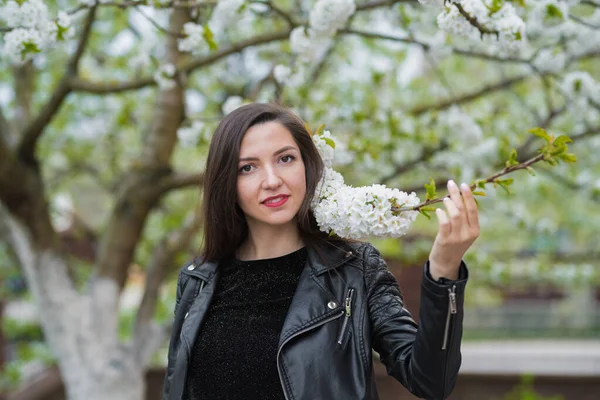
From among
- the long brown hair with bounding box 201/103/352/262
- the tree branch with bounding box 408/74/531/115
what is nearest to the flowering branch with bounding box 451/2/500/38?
the long brown hair with bounding box 201/103/352/262

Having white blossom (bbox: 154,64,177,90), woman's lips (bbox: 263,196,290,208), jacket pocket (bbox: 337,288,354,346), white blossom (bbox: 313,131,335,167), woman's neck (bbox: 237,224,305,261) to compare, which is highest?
white blossom (bbox: 154,64,177,90)

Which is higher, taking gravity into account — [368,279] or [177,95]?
[177,95]

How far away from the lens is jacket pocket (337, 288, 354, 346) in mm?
1764

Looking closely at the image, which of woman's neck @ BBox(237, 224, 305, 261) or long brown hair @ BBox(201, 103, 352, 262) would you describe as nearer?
long brown hair @ BBox(201, 103, 352, 262)

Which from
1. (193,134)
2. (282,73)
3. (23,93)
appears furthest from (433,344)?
(23,93)

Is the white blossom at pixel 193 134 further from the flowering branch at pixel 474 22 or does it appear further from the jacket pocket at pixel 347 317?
the jacket pocket at pixel 347 317

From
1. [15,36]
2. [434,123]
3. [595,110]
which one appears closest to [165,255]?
[434,123]

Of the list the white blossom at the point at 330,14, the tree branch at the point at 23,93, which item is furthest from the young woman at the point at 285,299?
the tree branch at the point at 23,93

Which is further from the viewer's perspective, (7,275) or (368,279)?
(7,275)

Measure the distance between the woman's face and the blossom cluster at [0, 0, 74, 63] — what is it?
98cm

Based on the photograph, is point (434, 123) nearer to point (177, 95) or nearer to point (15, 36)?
point (177, 95)

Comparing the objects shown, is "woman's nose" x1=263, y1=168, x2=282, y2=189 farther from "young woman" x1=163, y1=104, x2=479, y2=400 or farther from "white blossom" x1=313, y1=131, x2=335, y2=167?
"white blossom" x1=313, y1=131, x2=335, y2=167

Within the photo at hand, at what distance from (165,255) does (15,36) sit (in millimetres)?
2557

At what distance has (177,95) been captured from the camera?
421cm
